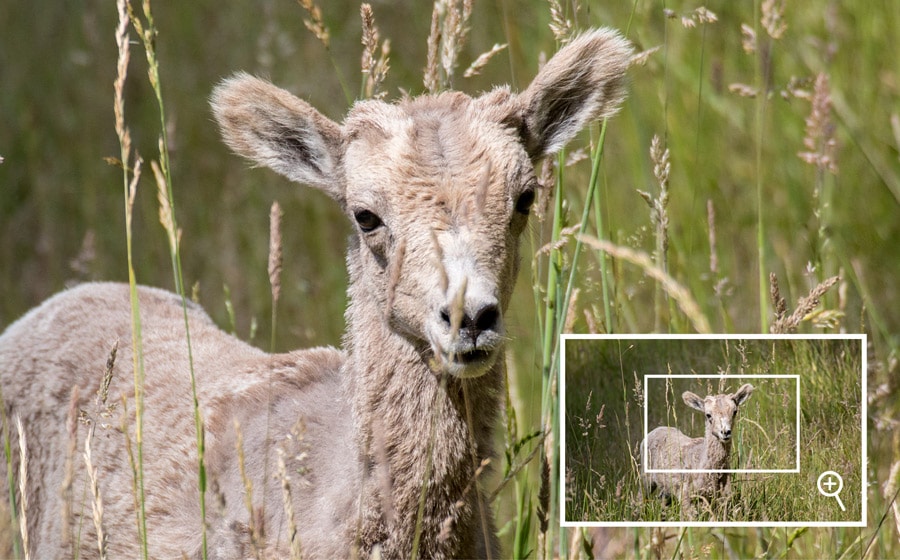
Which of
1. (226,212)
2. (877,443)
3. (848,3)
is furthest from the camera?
(226,212)

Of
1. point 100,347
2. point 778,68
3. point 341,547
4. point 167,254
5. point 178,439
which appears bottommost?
point 341,547

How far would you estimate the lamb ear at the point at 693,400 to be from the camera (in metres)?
3.58

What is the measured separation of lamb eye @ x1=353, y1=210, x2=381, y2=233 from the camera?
3.91 metres

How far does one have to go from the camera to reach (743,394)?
3586 millimetres

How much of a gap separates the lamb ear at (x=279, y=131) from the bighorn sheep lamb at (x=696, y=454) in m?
1.70

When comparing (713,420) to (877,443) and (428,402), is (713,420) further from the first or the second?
(877,443)

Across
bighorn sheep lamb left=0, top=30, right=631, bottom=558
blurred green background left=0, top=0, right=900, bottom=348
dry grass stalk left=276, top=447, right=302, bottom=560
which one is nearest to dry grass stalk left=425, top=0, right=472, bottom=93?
bighorn sheep lamb left=0, top=30, right=631, bottom=558

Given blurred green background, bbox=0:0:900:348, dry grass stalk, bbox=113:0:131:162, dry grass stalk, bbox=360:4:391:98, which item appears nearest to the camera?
dry grass stalk, bbox=113:0:131:162

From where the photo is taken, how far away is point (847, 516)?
11.9ft

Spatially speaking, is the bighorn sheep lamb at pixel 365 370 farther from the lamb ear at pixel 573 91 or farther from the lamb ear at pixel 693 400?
the lamb ear at pixel 693 400

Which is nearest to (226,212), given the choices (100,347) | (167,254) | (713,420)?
(167,254)

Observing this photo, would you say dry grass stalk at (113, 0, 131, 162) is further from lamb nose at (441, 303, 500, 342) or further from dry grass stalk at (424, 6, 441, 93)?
dry grass stalk at (424, 6, 441, 93)

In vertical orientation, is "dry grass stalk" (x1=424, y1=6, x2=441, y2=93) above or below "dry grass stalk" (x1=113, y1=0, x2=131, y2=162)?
above

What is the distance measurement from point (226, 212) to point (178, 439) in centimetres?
463
